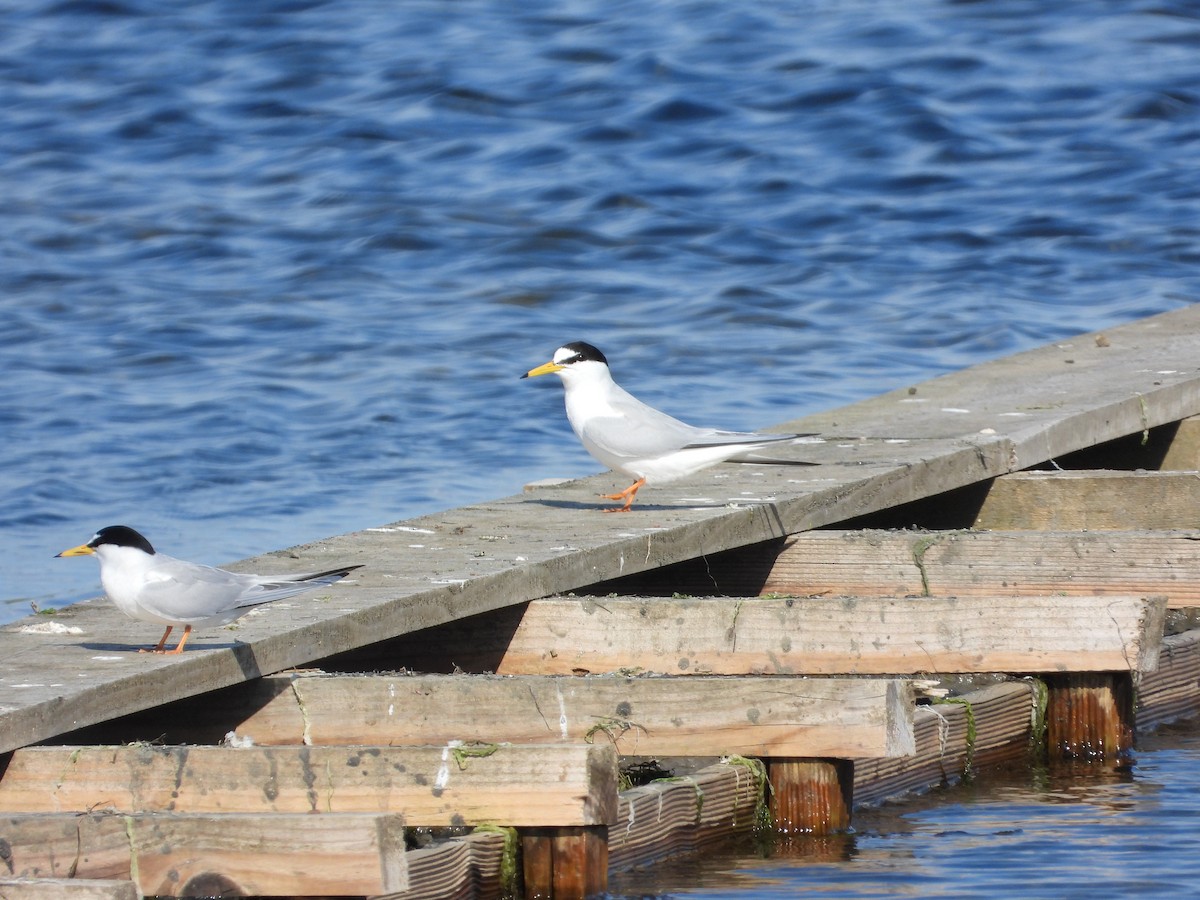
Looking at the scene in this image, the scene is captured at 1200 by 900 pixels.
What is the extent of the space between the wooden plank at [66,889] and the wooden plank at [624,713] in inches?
52.4

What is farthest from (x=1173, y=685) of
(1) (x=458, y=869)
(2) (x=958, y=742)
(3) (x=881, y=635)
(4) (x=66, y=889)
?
(4) (x=66, y=889)

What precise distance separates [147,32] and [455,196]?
810cm

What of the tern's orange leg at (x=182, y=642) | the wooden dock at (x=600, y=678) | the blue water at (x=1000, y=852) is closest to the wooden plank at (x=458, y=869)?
the wooden dock at (x=600, y=678)

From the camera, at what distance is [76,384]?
48.0 feet

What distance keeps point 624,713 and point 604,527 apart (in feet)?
6.11

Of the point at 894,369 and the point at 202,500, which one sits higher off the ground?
the point at 894,369

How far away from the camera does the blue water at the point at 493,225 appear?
42.6 feet

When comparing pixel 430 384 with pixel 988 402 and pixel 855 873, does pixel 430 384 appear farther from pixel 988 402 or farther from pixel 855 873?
pixel 855 873

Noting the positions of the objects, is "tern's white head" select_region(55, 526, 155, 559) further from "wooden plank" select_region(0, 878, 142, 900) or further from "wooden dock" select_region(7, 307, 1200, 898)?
"wooden plank" select_region(0, 878, 142, 900)

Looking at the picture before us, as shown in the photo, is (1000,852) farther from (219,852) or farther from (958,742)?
(219,852)

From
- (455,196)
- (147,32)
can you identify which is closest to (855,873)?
(455,196)

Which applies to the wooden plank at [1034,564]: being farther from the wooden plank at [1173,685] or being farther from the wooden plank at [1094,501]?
the wooden plank at [1094,501]

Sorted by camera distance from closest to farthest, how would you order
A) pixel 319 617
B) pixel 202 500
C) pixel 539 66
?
pixel 319 617, pixel 202 500, pixel 539 66

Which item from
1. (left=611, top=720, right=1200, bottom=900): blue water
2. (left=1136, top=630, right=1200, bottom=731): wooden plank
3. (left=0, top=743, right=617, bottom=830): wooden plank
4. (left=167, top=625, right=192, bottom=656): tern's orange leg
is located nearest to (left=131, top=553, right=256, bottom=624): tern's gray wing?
(left=167, top=625, right=192, bottom=656): tern's orange leg
